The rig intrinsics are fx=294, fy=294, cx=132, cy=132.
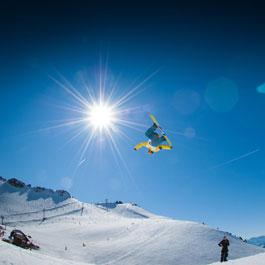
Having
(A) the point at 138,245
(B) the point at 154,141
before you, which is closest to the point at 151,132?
(B) the point at 154,141

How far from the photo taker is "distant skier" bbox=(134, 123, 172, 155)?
1958cm

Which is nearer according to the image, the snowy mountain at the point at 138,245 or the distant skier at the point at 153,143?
the distant skier at the point at 153,143

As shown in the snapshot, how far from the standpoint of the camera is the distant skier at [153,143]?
19578 millimetres

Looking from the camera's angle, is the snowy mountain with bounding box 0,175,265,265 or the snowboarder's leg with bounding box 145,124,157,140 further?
the snowy mountain with bounding box 0,175,265,265

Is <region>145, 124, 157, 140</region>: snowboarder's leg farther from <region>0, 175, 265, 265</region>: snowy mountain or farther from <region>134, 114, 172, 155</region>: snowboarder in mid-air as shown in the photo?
<region>0, 175, 265, 265</region>: snowy mountain

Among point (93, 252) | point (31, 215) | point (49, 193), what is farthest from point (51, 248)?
point (49, 193)

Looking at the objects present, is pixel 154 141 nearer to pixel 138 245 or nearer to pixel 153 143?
pixel 153 143

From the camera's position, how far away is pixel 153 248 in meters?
33.4

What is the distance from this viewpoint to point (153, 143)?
1988 cm

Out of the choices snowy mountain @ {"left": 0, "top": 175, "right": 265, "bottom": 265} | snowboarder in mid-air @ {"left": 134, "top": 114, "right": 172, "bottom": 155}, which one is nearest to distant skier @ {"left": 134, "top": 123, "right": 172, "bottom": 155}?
snowboarder in mid-air @ {"left": 134, "top": 114, "right": 172, "bottom": 155}

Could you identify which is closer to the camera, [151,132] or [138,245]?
[151,132]

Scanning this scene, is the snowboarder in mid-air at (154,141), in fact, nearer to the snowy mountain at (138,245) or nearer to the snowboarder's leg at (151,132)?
the snowboarder's leg at (151,132)

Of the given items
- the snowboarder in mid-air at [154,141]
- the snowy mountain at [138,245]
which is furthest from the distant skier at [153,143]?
the snowy mountain at [138,245]

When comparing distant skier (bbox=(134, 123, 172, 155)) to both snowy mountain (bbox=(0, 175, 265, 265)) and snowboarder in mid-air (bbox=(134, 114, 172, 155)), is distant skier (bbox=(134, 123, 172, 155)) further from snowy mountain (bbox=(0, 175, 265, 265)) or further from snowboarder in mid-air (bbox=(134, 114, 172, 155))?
snowy mountain (bbox=(0, 175, 265, 265))
